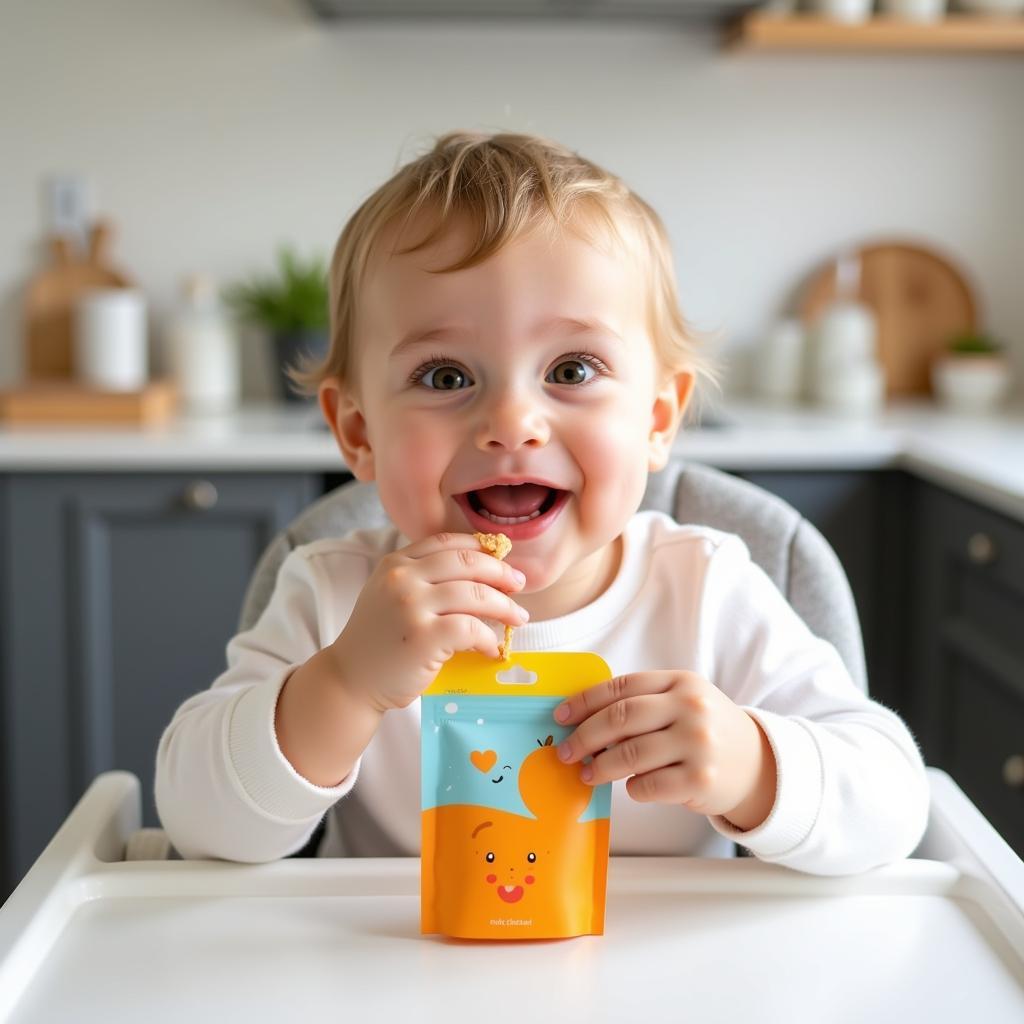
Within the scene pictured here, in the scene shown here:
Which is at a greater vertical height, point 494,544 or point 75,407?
point 494,544

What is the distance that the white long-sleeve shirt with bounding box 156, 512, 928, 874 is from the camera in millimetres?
885

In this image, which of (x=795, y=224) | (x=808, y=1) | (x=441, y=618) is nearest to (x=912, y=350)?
(x=795, y=224)

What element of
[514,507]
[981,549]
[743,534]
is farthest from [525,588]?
[981,549]

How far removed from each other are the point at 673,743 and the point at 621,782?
25cm

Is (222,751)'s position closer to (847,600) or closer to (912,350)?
(847,600)

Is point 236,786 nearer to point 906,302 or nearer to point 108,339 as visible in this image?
point 108,339

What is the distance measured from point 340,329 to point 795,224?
2031mm

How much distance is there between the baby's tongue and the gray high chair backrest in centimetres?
36

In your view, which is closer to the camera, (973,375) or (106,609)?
(106,609)

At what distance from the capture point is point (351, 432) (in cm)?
112

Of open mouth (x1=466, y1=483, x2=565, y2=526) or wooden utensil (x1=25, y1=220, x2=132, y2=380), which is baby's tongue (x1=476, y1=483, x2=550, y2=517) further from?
wooden utensil (x1=25, y1=220, x2=132, y2=380)

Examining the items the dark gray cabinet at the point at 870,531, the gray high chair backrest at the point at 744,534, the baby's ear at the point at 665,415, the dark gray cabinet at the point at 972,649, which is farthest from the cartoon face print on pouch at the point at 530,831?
the dark gray cabinet at the point at 870,531

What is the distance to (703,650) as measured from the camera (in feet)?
3.51

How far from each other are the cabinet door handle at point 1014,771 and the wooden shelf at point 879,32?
1397 millimetres
